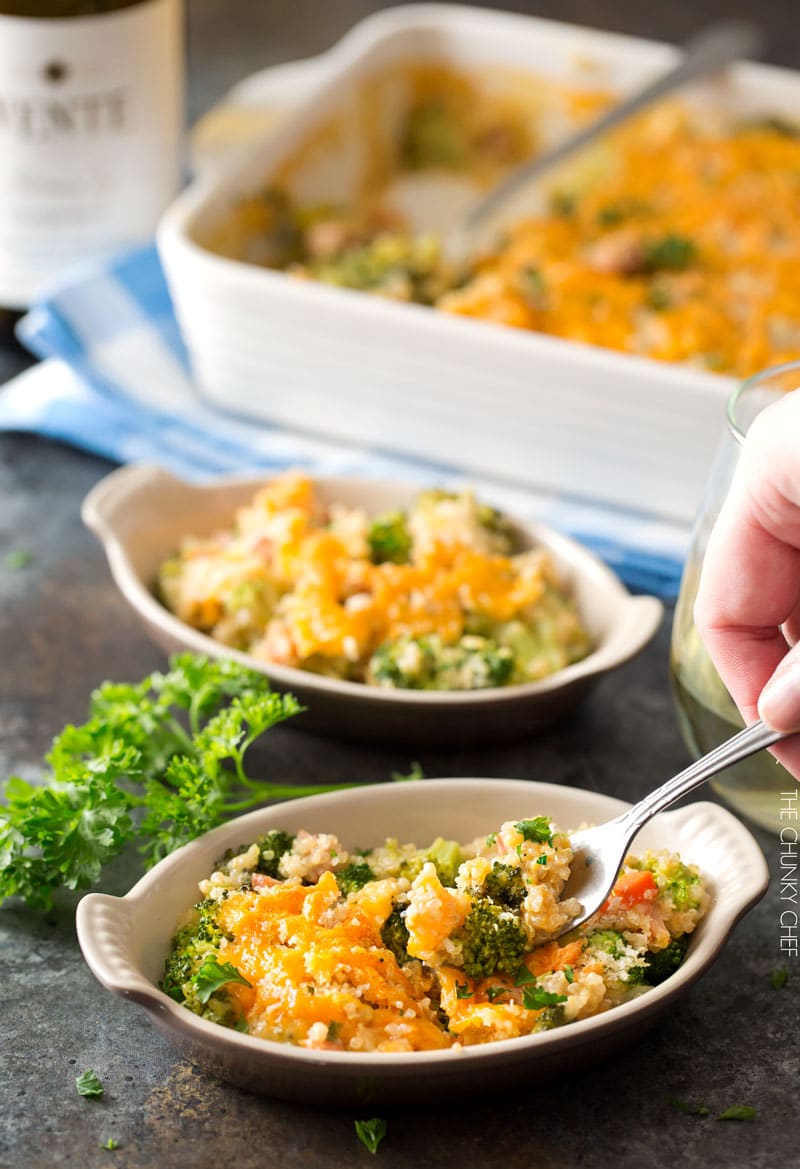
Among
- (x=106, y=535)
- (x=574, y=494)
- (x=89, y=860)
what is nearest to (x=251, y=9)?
(x=574, y=494)

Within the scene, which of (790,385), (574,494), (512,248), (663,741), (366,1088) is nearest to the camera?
(366,1088)

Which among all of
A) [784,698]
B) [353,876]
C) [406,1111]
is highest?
[784,698]

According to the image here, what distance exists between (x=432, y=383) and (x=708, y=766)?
1108 millimetres

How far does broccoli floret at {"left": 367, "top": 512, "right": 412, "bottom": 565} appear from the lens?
2.00 metres

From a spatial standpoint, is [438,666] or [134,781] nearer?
[134,781]

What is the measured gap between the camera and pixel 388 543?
199 cm

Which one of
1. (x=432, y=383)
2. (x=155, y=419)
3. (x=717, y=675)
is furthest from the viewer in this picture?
(x=155, y=419)

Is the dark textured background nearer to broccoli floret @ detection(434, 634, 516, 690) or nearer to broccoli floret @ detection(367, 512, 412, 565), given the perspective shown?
broccoli floret @ detection(434, 634, 516, 690)

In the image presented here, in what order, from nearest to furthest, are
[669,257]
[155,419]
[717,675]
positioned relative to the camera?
Result: [717,675] < [155,419] < [669,257]

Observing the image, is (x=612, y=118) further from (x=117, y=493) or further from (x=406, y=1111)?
(x=406, y=1111)

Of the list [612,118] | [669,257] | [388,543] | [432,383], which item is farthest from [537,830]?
[612,118]

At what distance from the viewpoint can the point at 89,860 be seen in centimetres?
156

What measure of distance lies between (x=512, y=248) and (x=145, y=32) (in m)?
0.76

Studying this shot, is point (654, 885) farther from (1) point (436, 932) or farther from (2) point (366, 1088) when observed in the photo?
(2) point (366, 1088)
